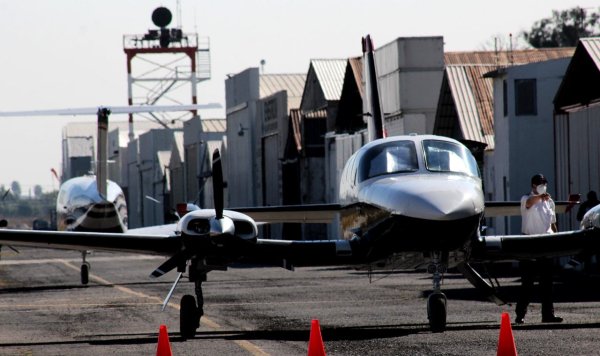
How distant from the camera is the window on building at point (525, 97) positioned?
44875 mm

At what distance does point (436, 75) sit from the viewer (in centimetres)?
5778

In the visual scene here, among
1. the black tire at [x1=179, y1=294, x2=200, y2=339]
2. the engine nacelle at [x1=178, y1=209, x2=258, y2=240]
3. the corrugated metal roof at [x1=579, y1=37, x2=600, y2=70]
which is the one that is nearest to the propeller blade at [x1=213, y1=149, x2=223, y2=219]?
the engine nacelle at [x1=178, y1=209, x2=258, y2=240]

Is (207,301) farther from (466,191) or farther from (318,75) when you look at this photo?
(318,75)

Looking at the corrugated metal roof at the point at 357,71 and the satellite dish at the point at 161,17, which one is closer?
the corrugated metal roof at the point at 357,71

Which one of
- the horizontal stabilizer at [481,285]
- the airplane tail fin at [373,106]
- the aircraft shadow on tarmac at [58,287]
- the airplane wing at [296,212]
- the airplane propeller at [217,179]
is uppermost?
the airplane tail fin at [373,106]

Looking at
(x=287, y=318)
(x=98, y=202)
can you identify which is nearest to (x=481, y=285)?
(x=287, y=318)

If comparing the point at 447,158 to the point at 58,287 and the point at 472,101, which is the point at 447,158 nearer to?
the point at 58,287

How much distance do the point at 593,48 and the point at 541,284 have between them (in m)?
19.3

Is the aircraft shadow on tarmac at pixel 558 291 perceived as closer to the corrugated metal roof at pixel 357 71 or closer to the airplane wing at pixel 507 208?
the airplane wing at pixel 507 208

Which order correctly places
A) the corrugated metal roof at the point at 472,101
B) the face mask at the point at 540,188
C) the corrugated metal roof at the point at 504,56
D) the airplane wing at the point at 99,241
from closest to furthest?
1. the airplane wing at the point at 99,241
2. the face mask at the point at 540,188
3. the corrugated metal roof at the point at 472,101
4. the corrugated metal roof at the point at 504,56

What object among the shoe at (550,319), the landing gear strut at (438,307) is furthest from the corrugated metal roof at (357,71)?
the landing gear strut at (438,307)

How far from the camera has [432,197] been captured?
1731 cm

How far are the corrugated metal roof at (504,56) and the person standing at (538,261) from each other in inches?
1593

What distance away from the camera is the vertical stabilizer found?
130ft
